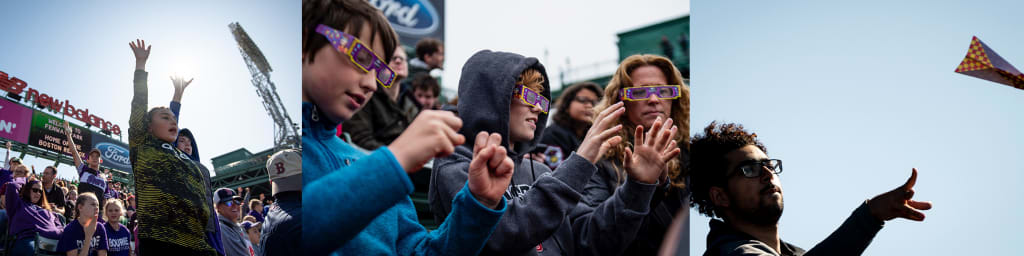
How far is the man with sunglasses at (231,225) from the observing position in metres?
1.87

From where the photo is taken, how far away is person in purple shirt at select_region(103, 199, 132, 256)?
1.95 metres

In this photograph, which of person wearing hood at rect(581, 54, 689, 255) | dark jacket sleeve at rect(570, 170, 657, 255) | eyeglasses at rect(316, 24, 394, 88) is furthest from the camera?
person wearing hood at rect(581, 54, 689, 255)

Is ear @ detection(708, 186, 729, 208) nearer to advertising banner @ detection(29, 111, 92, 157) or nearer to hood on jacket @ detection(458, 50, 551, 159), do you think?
hood on jacket @ detection(458, 50, 551, 159)

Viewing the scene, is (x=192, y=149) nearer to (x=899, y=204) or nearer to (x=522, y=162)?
(x=522, y=162)

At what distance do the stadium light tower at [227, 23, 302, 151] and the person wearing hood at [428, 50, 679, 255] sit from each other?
43 centimetres

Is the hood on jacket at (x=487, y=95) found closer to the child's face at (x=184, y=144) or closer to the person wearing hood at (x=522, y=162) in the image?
the person wearing hood at (x=522, y=162)

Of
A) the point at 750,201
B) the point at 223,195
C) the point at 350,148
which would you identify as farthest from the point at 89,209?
the point at 750,201

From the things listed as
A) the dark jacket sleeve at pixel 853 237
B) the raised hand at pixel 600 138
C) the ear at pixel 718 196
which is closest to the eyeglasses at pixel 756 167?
the ear at pixel 718 196

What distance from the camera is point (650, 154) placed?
230cm

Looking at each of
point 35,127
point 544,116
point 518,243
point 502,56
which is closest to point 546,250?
point 518,243

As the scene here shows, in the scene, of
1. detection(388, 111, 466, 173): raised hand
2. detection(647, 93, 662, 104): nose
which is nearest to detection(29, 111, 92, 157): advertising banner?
detection(388, 111, 466, 173): raised hand

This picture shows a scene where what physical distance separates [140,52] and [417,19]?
136cm

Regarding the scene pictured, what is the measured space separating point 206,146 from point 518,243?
A: 0.89 m

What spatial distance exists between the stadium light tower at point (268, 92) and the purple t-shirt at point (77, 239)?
0.61 metres
